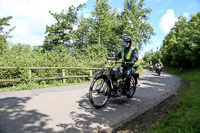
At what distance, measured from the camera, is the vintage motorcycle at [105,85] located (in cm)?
416

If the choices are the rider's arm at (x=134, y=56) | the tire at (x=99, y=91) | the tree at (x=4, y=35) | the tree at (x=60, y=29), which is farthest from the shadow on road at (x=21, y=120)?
the tree at (x=60, y=29)

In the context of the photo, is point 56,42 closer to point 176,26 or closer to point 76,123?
point 76,123

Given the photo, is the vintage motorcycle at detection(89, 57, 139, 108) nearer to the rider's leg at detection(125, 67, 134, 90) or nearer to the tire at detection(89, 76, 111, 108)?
the tire at detection(89, 76, 111, 108)

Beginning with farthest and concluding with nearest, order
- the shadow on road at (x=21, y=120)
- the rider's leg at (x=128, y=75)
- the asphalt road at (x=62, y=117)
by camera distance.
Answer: the rider's leg at (x=128, y=75), the asphalt road at (x=62, y=117), the shadow on road at (x=21, y=120)

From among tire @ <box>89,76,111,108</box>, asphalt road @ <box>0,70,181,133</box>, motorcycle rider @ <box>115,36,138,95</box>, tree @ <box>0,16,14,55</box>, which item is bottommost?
asphalt road @ <box>0,70,181,133</box>

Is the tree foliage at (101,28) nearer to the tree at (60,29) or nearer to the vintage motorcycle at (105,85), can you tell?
the tree at (60,29)

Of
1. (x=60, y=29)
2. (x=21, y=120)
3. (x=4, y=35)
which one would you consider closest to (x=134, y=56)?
(x=21, y=120)

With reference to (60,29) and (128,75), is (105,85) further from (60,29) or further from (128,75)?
(60,29)

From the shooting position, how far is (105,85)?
4438 millimetres

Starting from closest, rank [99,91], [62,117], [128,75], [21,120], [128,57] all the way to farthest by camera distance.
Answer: [21,120] → [62,117] → [99,91] → [128,75] → [128,57]

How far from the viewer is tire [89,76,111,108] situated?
162 inches

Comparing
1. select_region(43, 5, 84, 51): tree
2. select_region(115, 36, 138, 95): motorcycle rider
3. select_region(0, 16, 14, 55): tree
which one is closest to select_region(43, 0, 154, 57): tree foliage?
select_region(43, 5, 84, 51): tree

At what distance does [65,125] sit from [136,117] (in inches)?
71.0

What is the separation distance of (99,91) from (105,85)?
0.27 metres
